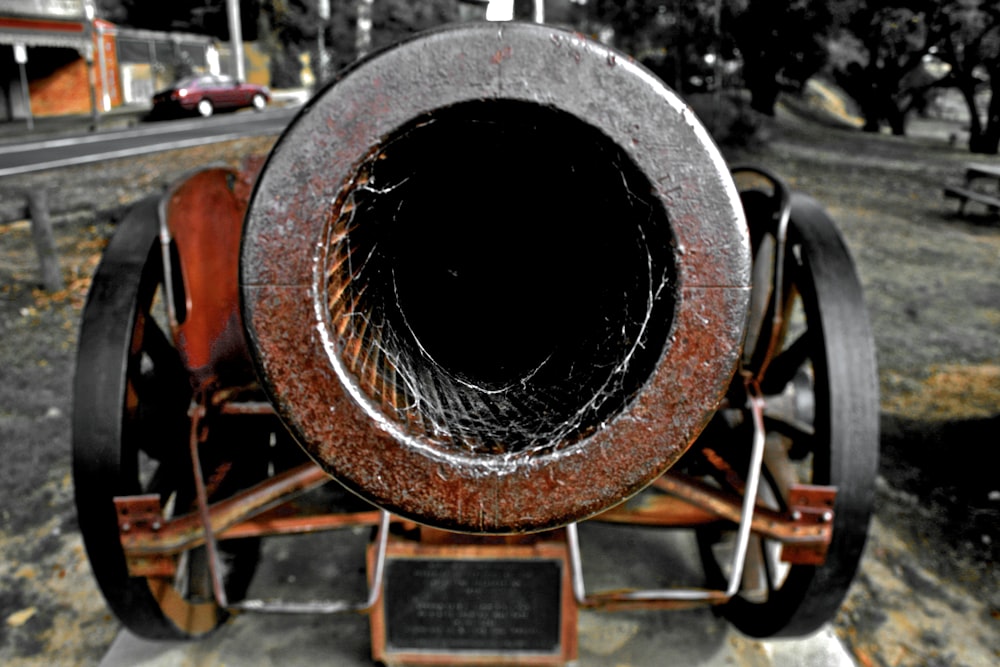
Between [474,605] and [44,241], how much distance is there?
19.8 feet

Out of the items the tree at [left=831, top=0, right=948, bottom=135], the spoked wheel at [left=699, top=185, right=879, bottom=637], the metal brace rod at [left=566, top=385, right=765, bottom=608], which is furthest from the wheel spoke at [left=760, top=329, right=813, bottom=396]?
the tree at [left=831, top=0, right=948, bottom=135]

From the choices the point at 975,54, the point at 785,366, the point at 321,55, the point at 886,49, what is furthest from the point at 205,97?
the point at 785,366

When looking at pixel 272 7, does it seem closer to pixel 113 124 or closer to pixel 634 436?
pixel 113 124

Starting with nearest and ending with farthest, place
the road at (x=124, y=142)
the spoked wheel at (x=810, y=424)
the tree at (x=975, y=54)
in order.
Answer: the spoked wheel at (x=810, y=424)
the tree at (x=975, y=54)
the road at (x=124, y=142)

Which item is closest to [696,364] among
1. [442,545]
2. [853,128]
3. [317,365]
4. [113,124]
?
[317,365]

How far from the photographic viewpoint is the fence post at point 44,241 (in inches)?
267

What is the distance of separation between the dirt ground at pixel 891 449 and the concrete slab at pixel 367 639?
351mm

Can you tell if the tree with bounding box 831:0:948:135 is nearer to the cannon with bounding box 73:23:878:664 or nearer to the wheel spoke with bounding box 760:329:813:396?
the wheel spoke with bounding box 760:329:813:396

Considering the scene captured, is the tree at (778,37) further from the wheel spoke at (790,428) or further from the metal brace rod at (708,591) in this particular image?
the metal brace rod at (708,591)

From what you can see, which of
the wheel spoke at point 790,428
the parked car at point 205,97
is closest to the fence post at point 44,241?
the wheel spoke at point 790,428

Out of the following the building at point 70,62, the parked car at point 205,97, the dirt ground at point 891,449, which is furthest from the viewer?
the building at point 70,62

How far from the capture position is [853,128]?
22.3 m

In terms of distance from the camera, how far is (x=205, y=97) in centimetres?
2206

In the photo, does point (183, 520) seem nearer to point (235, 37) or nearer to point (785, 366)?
point (785, 366)
